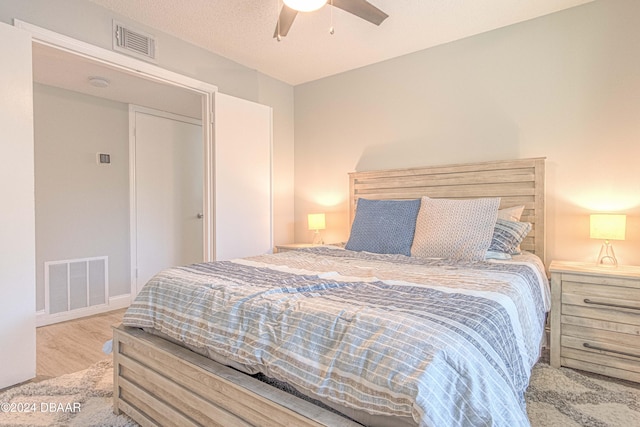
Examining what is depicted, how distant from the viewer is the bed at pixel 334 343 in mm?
929

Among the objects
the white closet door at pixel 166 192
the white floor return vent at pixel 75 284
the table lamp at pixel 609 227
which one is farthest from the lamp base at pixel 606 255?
the white floor return vent at pixel 75 284

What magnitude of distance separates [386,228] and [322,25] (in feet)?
5.61

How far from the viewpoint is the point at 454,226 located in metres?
2.49

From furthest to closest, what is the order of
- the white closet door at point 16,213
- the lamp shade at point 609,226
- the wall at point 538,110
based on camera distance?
the wall at point 538,110
the lamp shade at point 609,226
the white closet door at point 16,213

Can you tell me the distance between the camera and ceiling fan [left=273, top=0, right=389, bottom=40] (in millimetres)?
1976

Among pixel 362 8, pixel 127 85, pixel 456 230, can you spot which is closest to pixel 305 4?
pixel 362 8

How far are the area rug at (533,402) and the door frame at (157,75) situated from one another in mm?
1448

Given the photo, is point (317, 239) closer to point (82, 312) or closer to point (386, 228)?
point (386, 228)

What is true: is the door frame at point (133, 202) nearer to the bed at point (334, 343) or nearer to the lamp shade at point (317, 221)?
the lamp shade at point (317, 221)

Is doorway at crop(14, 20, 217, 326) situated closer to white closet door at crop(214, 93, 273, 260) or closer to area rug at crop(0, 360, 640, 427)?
white closet door at crop(214, 93, 273, 260)

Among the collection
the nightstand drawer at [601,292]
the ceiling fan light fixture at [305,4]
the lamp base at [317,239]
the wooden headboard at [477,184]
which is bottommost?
the nightstand drawer at [601,292]

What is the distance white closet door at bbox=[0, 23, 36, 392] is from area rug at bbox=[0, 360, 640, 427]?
222 mm

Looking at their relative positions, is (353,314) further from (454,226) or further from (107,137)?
(107,137)

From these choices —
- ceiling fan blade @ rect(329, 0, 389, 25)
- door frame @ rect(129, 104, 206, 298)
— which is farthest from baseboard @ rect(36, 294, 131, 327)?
ceiling fan blade @ rect(329, 0, 389, 25)
